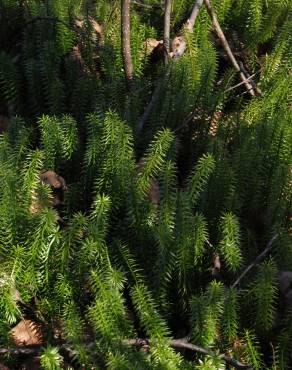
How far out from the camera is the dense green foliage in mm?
1962

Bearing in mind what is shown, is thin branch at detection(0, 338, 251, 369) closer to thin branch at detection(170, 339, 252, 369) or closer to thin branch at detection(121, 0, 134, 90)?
thin branch at detection(170, 339, 252, 369)

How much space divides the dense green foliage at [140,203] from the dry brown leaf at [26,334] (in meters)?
0.02

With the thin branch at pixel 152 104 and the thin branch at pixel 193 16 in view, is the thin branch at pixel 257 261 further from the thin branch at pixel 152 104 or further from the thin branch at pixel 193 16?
the thin branch at pixel 193 16

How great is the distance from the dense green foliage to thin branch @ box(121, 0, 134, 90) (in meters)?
0.07

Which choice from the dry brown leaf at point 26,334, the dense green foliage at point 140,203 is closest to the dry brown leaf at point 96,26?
the dense green foliage at point 140,203

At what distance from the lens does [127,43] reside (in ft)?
9.99

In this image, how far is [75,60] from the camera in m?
3.15

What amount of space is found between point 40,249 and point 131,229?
1.19ft

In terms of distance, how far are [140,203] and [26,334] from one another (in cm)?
62

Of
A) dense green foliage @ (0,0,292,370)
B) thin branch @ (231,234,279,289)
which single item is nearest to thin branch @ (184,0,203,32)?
dense green foliage @ (0,0,292,370)

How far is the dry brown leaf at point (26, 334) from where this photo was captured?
2115 mm

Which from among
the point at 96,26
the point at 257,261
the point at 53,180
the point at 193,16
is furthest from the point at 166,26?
the point at 257,261

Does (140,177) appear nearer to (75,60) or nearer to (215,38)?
(75,60)

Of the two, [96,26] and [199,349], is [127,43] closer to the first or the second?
[96,26]
